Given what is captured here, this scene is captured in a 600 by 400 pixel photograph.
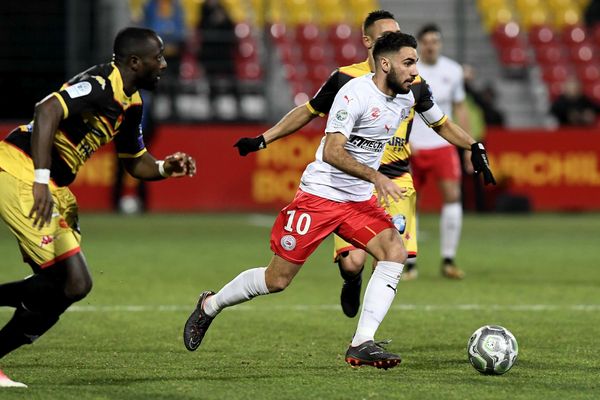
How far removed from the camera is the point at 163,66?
7059mm

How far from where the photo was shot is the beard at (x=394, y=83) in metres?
7.38

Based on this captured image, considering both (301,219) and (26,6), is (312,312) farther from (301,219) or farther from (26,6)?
(26,6)

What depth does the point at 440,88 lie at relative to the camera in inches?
491

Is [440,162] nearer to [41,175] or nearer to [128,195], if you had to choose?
[41,175]

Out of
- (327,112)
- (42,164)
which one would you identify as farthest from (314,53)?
(42,164)

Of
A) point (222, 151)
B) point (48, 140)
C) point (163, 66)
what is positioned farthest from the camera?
point (222, 151)

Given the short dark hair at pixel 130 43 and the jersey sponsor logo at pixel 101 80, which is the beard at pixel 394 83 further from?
the jersey sponsor logo at pixel 101 80

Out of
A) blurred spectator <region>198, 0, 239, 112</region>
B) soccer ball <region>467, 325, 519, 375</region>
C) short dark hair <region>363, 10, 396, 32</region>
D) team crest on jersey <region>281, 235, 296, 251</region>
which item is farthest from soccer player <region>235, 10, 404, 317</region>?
blurred spectator <region>198, 0, 239, 112</region>

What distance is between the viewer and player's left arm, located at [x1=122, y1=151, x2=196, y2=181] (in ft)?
24.2

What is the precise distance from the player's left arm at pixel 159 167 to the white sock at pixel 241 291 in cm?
74

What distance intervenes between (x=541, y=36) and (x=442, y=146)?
13717 mm

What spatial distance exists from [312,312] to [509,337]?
3.12 meters

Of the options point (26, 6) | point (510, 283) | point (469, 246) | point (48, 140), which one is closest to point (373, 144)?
point (48, 140)

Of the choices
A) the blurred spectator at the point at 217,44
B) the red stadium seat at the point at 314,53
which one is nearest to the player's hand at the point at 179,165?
the blurred spectator at the point at 217,44
